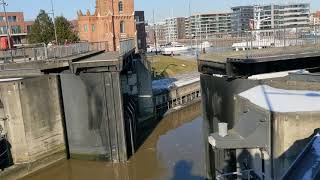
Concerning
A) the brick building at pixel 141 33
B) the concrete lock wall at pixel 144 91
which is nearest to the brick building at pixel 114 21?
the brick building at pixel 141 33

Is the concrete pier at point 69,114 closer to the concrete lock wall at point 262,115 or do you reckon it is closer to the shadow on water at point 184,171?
the shadow on water at point 184,171

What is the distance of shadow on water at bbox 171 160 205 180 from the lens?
21.2 metres

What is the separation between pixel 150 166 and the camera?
24375 millimetres

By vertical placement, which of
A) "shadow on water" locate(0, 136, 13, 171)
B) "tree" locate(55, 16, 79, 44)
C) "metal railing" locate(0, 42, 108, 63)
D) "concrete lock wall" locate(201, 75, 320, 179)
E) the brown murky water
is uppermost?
"tree" locate(55, 16, 79, 44)

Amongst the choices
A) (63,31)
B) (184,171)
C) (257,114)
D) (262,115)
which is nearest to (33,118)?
(184,171)

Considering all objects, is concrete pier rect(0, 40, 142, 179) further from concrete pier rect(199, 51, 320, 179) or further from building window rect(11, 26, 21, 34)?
Answer: building window rect(11, 26, 21, 34)

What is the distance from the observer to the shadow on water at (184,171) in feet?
69.7

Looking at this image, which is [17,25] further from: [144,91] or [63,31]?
[144,91]

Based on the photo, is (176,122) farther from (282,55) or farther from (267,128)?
(267,128)

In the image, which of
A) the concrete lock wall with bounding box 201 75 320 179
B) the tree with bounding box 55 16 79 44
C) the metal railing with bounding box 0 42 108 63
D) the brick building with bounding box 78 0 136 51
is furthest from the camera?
the brick building with bounding box 78 0 136 51

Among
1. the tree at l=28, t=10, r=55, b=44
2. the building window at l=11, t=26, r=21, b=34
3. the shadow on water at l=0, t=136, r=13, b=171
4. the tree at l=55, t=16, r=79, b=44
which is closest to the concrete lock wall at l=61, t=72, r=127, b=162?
the shadow on water at l=0, t=136, r=13, b=171

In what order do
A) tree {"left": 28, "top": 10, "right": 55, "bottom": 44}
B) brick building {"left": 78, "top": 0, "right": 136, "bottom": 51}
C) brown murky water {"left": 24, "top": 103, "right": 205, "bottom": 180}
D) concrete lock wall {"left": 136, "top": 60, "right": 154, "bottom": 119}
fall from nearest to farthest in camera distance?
brown murky water {"left": 24, "top": 103, "right": 205, "bottom": 180}, concrete lock wall {"left": 136, "top": 60, "right": 154, "bottom": 119}, tree {"left": 28, "top": 10, "right": 55, "bottom": 44}, brick building {"left": 78, "top": 0, "right": 136, "bottom": 51}

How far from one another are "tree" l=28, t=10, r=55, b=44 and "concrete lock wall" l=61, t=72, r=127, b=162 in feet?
125

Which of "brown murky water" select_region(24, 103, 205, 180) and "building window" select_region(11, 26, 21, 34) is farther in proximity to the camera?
"building window" select_region(11, 26, 21, 34)
